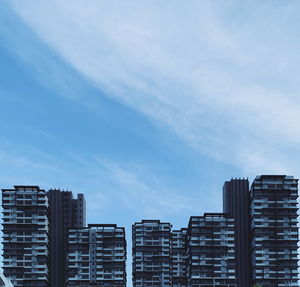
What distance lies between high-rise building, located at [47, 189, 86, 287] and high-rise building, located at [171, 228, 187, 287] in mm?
25552

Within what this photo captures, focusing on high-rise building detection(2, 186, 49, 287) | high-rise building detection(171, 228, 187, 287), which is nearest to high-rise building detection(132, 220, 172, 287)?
high-rise building detection(171, 228, 187, 287)

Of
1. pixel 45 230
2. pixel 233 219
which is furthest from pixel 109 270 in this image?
pixel 233 219

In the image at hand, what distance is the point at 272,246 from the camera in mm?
156500

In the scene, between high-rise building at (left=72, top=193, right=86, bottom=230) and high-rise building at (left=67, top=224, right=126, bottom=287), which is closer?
high-rise building at (left=67, top=224, right=126, bottom=287)

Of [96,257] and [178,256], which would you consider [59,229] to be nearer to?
[96,257]

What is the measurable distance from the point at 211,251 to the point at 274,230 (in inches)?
614

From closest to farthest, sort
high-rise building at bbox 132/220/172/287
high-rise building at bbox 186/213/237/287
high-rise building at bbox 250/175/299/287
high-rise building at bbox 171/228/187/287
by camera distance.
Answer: high-rise building at bbox 186/213/237/287
high-rise building at bbox 250/175/299/287
high-rise building at bbox 132/220/172/287
high-rise building at bbox 171/228/187/287

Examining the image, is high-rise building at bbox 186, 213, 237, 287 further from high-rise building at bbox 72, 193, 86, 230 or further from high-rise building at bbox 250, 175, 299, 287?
high-rise building at bbox 72, 193, 86, 230

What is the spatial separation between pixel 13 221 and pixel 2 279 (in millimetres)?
85274

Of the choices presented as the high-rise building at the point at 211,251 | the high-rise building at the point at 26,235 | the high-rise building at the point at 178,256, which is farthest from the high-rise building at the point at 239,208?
the high-rise building at the point at 26,235

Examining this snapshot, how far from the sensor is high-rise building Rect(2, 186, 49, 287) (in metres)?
154

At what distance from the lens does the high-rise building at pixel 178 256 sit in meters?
172

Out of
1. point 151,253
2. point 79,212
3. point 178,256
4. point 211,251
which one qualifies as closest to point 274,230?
point 211,251

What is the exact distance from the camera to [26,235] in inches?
6196
